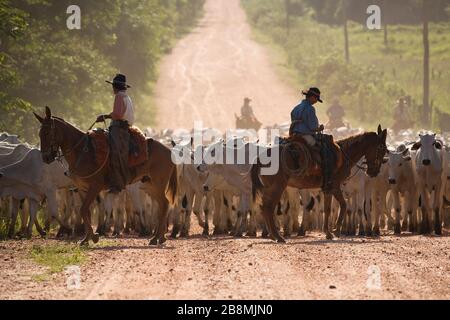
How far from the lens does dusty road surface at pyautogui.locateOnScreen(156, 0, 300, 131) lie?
54.5 meters

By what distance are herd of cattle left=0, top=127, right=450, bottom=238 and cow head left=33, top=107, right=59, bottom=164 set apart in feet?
10.7

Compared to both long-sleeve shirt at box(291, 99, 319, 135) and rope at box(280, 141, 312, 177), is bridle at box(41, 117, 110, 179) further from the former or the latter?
long-sleeve shirt at box(291, 99, 319, 135)

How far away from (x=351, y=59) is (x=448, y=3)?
34.4ft

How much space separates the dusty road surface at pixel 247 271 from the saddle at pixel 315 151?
1.48 meters

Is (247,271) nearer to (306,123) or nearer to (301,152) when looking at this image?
(301,152)

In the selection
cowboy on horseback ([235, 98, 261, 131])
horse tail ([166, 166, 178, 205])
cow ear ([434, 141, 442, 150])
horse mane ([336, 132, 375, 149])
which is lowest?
horse tail ([166, 166, 178, 205])

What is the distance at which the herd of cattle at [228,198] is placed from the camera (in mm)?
21875

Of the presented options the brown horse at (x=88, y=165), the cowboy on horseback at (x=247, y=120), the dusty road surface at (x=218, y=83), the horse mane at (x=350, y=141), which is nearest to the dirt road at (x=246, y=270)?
the brown horse at (x=88, y=165)

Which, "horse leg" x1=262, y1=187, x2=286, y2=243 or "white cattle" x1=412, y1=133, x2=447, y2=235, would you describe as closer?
"horse leg" x1=262, y1=187, x2=286, y2=243

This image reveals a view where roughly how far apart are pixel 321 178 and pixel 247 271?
6184 mm

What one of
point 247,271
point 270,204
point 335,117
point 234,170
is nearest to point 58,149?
point 270,204

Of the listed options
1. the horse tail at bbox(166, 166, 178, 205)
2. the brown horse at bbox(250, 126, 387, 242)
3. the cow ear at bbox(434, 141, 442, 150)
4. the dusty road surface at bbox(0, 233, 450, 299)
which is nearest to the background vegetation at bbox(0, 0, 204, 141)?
the horse tail at bbox(166, 166, 178, 205)

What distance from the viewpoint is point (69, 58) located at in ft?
141

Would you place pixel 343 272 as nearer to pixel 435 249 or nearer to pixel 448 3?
pixel 435 249
